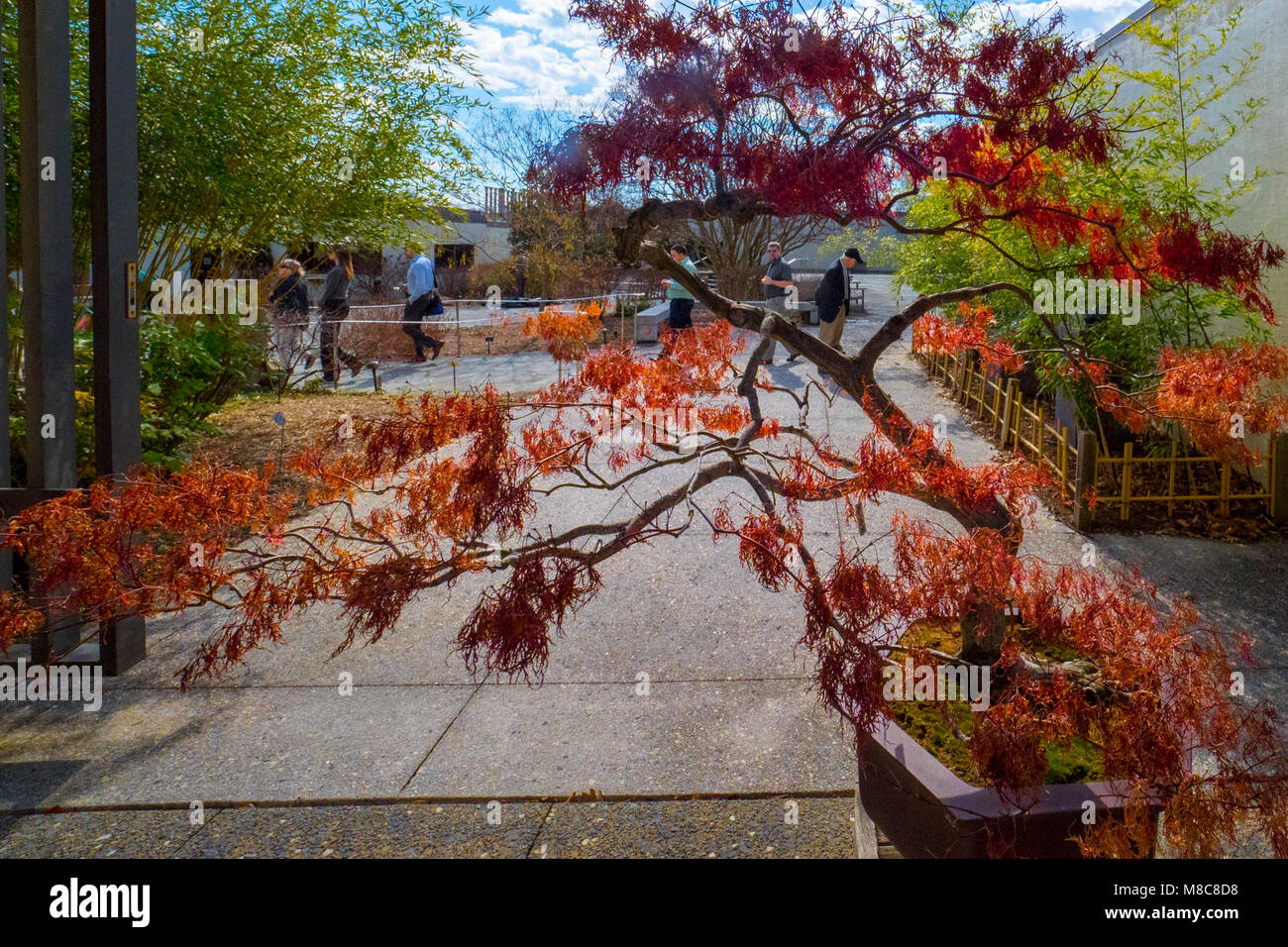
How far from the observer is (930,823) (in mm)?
2467

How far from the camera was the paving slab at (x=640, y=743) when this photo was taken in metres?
3.30

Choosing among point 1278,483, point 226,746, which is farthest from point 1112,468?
point 226,746

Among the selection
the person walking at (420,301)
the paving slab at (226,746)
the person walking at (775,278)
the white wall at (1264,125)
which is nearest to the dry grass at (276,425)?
the person walking at (420,301)

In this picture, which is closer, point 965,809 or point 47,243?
point 965,809

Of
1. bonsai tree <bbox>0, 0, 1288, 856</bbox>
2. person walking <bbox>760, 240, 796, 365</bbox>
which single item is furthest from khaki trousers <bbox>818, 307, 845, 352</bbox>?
bonsai tree <bbox>0, 0, 1288, 856</bbox>

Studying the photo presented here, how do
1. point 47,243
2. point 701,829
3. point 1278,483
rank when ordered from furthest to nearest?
point 1278,483 < point 47,243 < point 701,829

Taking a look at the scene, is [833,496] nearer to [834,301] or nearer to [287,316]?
[834,301]

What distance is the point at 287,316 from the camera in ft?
31.3

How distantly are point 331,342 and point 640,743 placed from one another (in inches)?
314

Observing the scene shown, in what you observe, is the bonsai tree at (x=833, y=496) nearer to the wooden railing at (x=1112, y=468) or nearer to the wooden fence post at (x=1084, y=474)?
the wooden railing at (x=1112, y=468)

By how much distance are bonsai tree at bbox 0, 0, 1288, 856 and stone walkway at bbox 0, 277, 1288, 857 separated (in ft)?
2.52

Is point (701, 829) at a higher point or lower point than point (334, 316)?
lower

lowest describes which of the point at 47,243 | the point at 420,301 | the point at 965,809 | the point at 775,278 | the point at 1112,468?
the point at 965,809
